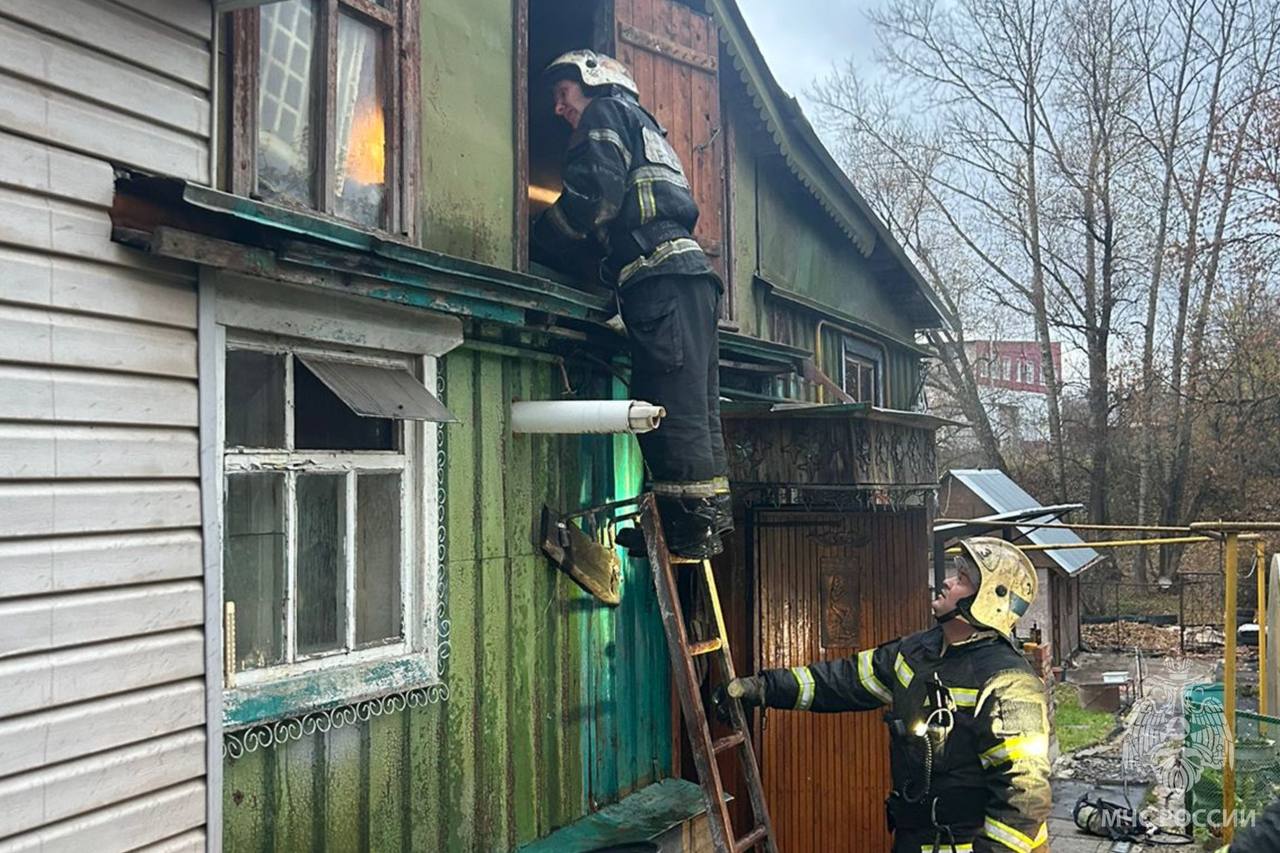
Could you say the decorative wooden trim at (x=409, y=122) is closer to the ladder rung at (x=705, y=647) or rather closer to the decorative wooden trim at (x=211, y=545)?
the decorative wooden trim at (x=211, y=545)

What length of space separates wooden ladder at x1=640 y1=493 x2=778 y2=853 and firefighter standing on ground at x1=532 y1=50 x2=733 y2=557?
4.4 inches

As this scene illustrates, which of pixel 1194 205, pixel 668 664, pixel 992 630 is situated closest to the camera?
pixel 992 630

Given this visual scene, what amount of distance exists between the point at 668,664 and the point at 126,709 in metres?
3.68

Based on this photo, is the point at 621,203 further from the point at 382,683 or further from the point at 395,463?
the point at 382,683

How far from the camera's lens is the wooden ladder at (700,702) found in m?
4.89

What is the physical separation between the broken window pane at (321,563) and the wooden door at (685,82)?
3.43 meters

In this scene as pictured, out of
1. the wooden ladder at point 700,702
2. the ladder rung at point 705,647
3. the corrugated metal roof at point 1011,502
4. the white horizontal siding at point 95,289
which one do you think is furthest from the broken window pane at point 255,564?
the corrugated metal roof at point 1011,502

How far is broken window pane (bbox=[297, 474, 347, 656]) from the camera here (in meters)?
3.89

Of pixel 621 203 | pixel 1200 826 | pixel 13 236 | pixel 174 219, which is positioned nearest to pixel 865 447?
pixel 621 203

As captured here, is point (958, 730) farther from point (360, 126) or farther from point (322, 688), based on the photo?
point (360, 126)

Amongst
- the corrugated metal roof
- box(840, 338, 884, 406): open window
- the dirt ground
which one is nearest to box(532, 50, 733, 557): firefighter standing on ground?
box(840, 338, 884, 406): open window

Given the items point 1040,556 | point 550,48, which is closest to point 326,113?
point 550,48

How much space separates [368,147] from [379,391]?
3.48ft

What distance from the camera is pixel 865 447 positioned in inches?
254
